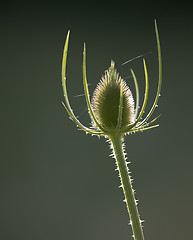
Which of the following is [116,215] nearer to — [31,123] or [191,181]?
[191,181]

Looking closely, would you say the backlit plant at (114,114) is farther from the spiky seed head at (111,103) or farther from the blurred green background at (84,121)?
the blurred green background at (84,121)

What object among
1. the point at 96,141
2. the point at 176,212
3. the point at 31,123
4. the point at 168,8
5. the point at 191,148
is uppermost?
the point at 168,8

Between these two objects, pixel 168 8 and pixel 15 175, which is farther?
pixel 168 8

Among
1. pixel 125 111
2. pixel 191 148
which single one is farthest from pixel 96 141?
pixel 125 111

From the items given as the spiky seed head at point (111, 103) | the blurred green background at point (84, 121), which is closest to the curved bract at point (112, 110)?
the spiky seed head at point (111, 103)

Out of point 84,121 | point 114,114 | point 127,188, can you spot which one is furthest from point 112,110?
point 84,121

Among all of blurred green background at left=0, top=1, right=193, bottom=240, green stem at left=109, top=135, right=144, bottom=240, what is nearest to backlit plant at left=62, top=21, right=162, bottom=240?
green stem at left=109, top=135, right=144, bottom=240

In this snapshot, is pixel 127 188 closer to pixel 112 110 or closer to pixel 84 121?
pixel 112 110
